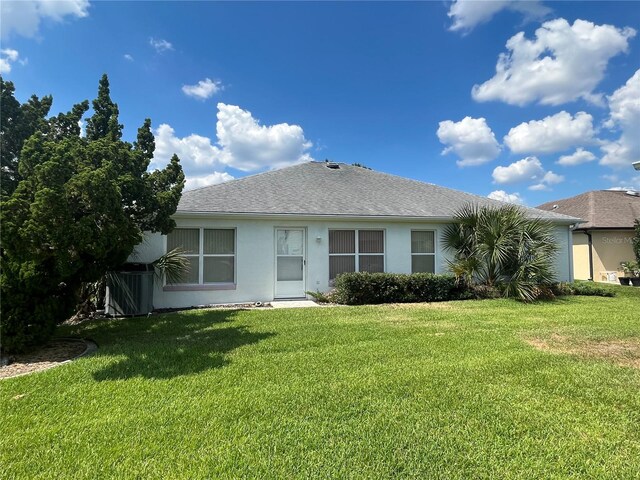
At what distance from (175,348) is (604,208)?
25.4m

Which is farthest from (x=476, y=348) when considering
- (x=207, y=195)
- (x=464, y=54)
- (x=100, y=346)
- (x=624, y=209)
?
(x=624, y=209)

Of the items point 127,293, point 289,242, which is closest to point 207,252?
point 127,293

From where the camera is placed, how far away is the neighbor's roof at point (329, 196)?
1154 cm

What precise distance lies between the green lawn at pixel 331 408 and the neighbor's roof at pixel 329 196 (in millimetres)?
5657

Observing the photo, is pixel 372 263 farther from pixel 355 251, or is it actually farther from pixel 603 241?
pixel 603 241

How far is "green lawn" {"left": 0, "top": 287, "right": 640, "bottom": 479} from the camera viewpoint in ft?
9.12

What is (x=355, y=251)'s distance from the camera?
1238cm

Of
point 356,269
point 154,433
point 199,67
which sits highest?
point 199,67

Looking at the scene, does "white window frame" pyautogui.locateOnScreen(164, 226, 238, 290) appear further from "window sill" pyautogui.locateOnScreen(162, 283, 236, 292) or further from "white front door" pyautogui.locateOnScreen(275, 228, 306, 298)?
"white front door" pyautogui.locateOnScreen(275, 228, 306, 298)

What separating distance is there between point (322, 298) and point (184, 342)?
18.3 ft

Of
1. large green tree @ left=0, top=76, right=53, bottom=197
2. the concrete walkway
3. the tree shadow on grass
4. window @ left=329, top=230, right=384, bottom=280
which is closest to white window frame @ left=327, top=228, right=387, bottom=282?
window @ left=329, top=230, right=384, bottom=280

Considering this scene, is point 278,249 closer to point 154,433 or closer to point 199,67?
point 199,67

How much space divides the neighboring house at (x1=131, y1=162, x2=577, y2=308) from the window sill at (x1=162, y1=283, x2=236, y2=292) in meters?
0.03

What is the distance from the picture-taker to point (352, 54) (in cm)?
1465
